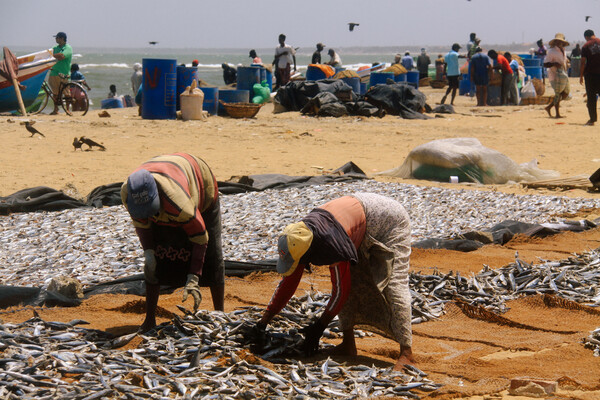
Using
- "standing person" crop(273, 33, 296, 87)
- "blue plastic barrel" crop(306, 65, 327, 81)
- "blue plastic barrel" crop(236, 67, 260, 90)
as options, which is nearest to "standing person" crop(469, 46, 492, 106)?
"blue plastic barrel" crop(306, 65, 327, 81)

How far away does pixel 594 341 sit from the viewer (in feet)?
14.7

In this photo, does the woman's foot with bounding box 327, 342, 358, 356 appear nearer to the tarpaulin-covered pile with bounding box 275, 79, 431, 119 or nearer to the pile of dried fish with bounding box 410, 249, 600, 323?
the pile of dried fish with bounding box 410, 249, 600, 323

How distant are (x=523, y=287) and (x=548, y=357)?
4.72ft

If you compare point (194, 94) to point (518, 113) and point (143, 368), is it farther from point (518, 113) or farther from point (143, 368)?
point (143, 368)

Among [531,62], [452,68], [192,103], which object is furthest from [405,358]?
[531,62]

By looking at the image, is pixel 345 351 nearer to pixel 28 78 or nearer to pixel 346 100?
pixel 28 78

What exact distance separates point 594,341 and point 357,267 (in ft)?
5.19

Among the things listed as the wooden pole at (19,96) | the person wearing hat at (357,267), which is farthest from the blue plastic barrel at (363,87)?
the person wearing hat at (357,267)

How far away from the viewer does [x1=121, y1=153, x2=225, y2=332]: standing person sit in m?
3.91

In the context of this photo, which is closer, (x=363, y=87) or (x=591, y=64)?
(x=591, y=64)

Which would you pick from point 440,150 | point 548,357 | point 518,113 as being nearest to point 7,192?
point 440,150

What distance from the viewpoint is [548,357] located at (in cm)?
439

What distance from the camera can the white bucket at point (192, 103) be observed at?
1627 centimetres

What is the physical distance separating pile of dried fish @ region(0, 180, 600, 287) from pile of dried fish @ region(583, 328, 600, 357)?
10.1ft
